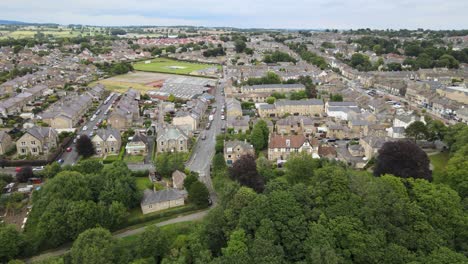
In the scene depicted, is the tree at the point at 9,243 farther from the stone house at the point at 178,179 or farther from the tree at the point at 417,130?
the tree at the point at 417,130

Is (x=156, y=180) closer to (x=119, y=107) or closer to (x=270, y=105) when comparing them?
(x=119, y=107)

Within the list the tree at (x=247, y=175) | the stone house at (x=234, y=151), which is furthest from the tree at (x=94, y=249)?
the stone house at (x=234, y=151)

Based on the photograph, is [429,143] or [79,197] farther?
[429,143]

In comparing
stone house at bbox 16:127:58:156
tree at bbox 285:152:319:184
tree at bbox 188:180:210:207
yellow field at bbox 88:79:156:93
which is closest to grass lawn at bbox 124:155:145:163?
stone house at bbox 16:127:58:156

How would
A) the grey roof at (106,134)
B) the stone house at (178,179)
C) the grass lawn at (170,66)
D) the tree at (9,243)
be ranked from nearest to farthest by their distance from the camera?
the tree at (9,243) → the stone house at (178,179) → the grey roof at (106,134) → the grass lawn at (170,66)

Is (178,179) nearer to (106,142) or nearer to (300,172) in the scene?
(300,172)

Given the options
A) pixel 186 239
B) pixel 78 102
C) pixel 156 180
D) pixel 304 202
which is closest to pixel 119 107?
pixel 78 102
